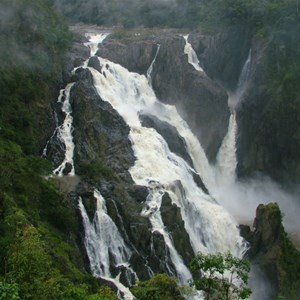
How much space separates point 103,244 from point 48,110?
12817 millimetres

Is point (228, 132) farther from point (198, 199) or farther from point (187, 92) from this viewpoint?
point (198, 199)

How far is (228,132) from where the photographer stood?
51438 millimetres

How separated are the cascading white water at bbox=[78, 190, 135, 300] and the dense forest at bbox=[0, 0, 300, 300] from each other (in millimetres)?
750

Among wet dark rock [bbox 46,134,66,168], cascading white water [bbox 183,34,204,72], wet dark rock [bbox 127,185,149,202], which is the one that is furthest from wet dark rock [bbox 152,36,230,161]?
wet dark rock [bbox 127,185,149,202]

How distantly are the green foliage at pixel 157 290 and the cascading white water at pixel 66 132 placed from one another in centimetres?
1453

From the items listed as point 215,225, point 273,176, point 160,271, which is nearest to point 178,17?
point 273,176

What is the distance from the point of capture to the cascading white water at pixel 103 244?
29.5 meters

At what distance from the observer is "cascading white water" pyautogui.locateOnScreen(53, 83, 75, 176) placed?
34.9 m

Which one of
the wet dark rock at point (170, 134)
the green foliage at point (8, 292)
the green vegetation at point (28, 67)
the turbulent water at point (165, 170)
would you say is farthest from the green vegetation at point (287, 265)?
the green foliage at point (8, 292)

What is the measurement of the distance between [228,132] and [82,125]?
1838 centimetres

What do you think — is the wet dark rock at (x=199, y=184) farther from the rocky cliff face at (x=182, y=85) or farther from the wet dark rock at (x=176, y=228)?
the rocky cliff face at (x=182, y=85)

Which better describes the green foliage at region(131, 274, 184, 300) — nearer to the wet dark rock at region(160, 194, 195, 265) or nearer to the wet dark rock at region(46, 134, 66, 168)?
the wet dark rock at region(160, 194, 195, 265)

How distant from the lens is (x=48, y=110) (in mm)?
38500

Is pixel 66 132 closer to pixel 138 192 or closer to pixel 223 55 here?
pixel 138 192
